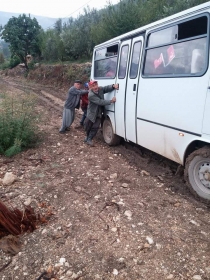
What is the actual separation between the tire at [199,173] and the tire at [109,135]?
2.58 metres

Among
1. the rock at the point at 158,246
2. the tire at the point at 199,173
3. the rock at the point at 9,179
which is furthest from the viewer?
the rock at the point at 9,179

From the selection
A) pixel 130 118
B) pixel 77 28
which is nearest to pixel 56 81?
pixel 77 28

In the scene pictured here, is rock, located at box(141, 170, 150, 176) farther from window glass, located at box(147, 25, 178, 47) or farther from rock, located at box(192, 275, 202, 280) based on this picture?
rock, located at box(192, 275, 202, 280)

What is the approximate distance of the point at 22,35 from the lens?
27.6m

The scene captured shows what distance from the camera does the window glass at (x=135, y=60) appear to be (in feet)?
15.9

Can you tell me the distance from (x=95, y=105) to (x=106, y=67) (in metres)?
1.03

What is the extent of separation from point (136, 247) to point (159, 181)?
175 centimetres

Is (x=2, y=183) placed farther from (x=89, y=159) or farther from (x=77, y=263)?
(x=77, y=263)

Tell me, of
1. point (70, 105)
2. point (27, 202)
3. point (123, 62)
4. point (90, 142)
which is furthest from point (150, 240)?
point (70, 105)

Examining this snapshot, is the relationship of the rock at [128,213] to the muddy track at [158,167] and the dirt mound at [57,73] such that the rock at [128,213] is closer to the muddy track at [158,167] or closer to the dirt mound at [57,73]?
the muddy track at [158,167]

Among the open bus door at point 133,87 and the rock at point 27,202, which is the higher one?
the open bus door at point 133,87

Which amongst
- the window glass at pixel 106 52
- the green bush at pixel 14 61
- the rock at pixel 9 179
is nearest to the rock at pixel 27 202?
the rock at pixel 9 179

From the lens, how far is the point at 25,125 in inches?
235

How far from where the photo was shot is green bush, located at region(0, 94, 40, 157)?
5699mm
